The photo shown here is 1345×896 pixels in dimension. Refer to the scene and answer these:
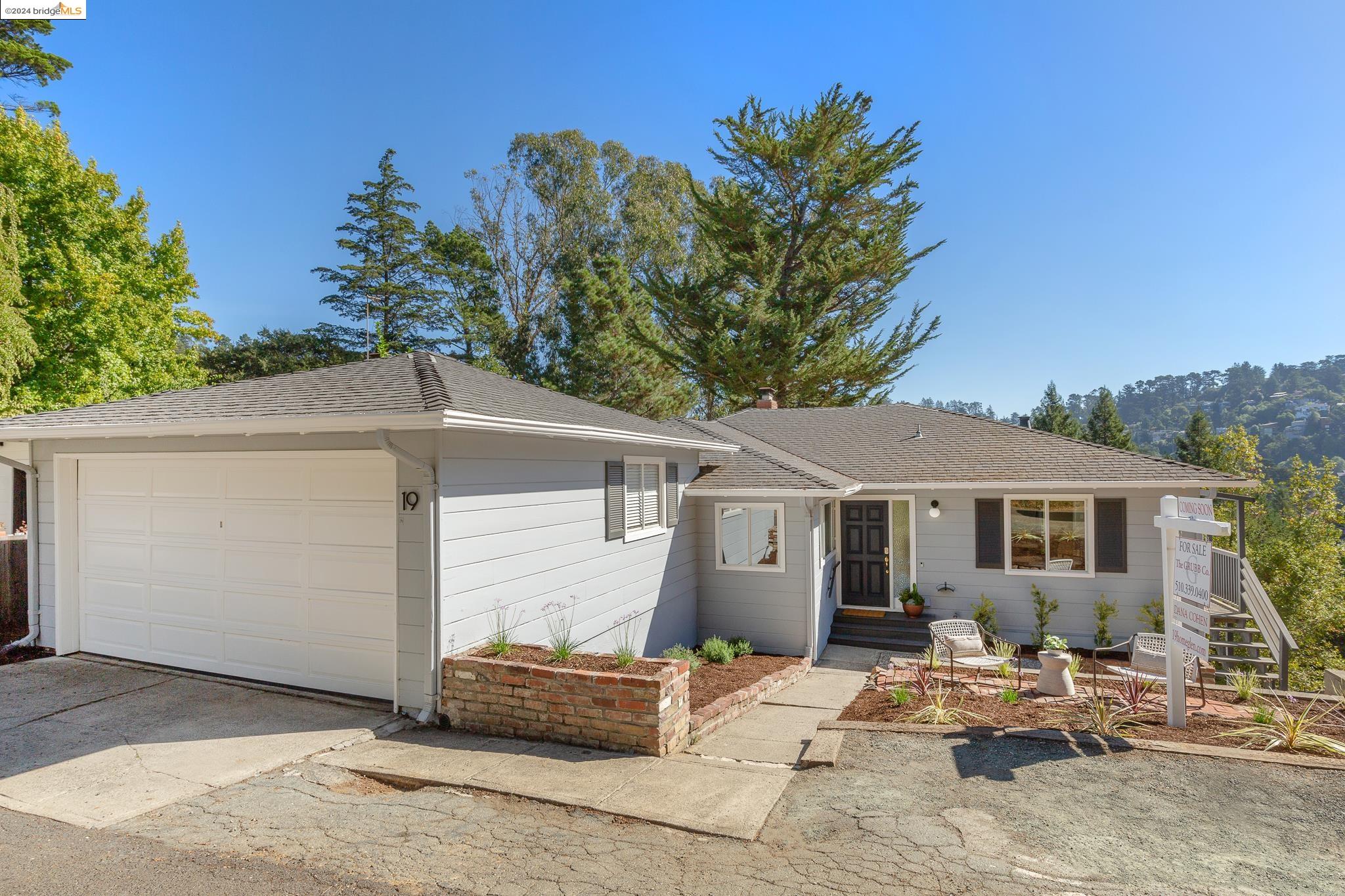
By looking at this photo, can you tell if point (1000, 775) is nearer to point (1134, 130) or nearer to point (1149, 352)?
point (1134, 130)

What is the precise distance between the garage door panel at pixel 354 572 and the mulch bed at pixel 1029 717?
4.61 meters

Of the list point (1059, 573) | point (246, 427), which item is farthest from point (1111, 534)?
point (246, 427)

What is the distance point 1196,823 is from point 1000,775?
1.13 m

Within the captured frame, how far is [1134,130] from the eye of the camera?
15703 millimetres

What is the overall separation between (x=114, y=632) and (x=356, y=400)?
4413mm

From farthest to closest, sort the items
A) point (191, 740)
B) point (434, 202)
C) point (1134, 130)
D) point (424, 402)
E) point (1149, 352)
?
1. point (1149, 352)
2. point (434, 202)
3. point (1134, 130)
4. point (424, 402)
5. point (191, 740)

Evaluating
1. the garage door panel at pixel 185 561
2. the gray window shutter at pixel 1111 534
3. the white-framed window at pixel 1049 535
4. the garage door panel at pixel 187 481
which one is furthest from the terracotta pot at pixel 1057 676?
the garage door panel at pixel 187 481

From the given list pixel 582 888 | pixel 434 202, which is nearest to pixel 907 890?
pixel 582 888

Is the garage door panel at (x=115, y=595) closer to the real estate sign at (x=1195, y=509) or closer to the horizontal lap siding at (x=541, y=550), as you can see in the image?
the horizontal lap siding at (x=541, y=550)

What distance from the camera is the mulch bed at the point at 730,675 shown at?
809 cm

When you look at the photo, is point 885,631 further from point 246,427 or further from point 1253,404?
point 1253,404

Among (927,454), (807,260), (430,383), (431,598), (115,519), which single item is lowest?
(431,598)

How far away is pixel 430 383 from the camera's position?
22.3 ft

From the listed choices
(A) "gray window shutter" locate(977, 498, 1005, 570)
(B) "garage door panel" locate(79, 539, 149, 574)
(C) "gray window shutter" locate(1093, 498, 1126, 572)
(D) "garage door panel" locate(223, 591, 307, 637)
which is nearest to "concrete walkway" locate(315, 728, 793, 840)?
→ (D) "garage door panel" locate(223, 591, 307, 637)
